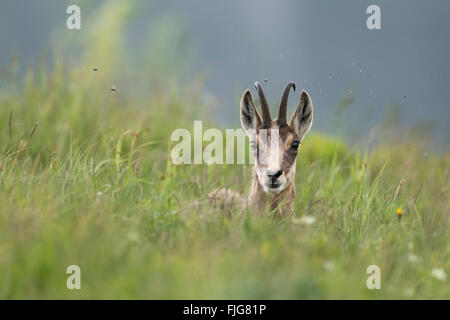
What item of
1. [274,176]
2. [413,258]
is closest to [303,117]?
[274,176]

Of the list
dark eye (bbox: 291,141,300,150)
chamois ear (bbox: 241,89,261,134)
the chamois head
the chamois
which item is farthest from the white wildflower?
chamois ear (bbox: 241,89,261,134)

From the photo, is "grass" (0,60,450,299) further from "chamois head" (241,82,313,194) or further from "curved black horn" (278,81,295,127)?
"curved black horn" (278,81,295,127)

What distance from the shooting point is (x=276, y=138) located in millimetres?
7215

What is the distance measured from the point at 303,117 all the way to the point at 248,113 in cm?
71

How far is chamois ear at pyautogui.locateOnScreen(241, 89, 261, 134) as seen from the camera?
25.3 feet

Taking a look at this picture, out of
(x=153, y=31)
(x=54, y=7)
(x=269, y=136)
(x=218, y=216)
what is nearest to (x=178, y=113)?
(x=153, y=31)

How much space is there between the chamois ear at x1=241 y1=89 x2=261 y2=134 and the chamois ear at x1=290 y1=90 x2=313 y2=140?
20.0 inches

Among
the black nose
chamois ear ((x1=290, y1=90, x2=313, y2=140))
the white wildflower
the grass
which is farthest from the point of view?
chamois ear ((x1=290, y1=90, x2=313, y2=140))

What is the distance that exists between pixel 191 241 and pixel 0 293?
1742 mm

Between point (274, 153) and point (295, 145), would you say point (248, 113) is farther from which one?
point (274, 153)

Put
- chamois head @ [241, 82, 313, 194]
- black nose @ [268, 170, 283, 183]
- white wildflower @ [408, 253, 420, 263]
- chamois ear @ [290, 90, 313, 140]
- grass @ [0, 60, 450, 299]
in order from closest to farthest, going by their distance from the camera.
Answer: grass @ [0, 60, 450, 299] < white wildflower @ [408, 253, 420, 263] < black nose @ [268, 170, 283, 183] < chamois head @ [241, 82, 313, 194] < chamois ear @ [290, 90, 313, 140]

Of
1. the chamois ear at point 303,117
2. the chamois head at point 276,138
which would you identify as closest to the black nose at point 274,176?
the chamois head at point 276,138

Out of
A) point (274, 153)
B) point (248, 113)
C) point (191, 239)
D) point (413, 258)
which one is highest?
point (248, 113)
